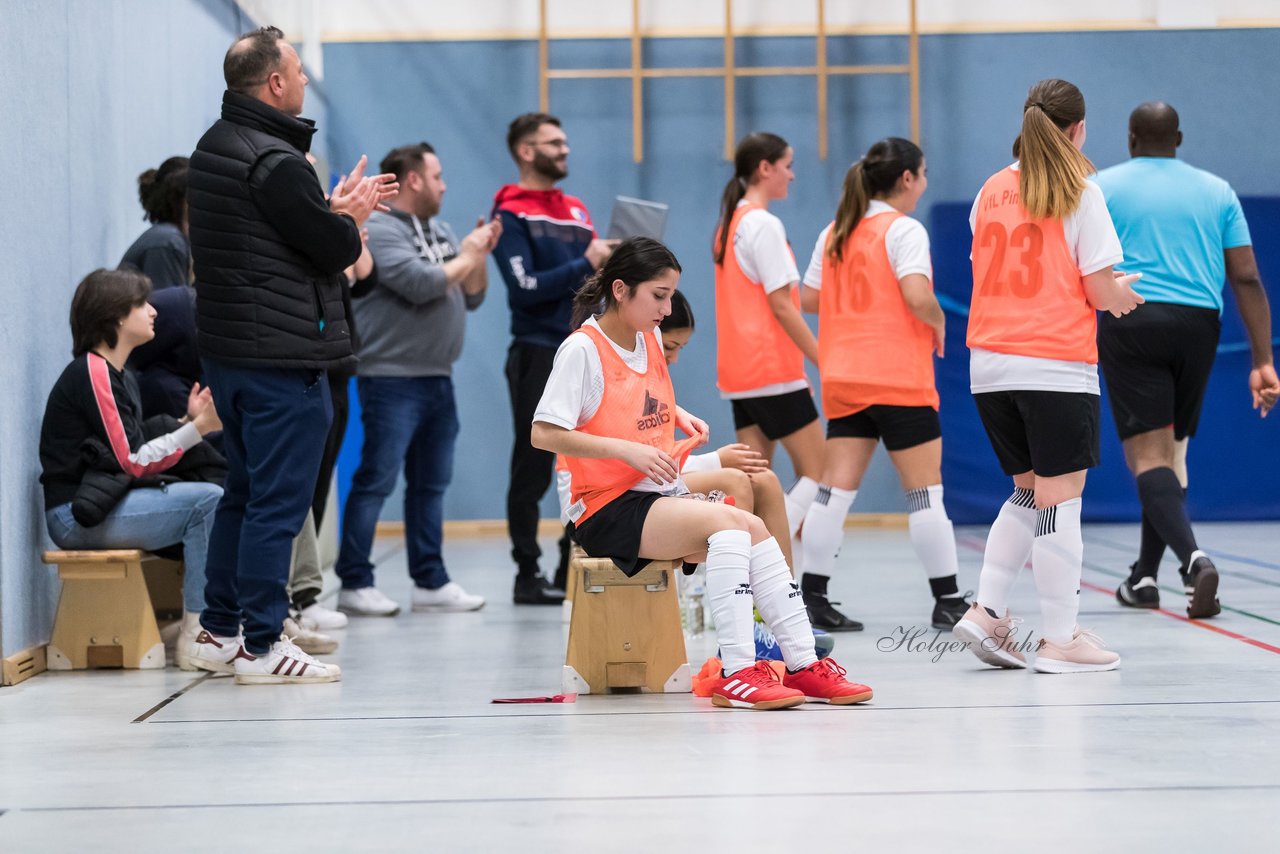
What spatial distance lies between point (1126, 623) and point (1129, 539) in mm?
3040

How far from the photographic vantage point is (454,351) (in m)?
4.99

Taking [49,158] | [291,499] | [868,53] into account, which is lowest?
[291,499]

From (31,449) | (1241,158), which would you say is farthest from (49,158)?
(1241,158)

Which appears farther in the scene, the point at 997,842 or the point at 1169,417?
the point at 1169,417

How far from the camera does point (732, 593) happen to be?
2.96 m

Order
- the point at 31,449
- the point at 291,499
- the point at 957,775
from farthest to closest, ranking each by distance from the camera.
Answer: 1. the point at 31,449
2. the point at 291,499
3. the point at 957,775

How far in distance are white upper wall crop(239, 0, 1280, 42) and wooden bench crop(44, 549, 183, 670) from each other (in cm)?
495

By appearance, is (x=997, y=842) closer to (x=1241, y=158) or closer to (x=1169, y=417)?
(x=1169, y=417)

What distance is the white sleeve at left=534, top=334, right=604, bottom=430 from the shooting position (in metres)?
3.04

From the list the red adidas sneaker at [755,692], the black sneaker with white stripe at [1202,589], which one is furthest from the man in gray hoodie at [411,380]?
the black sneaker with white stripe at [1202,589]

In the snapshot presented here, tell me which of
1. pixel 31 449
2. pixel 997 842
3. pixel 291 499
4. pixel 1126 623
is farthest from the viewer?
pixel 1126 623

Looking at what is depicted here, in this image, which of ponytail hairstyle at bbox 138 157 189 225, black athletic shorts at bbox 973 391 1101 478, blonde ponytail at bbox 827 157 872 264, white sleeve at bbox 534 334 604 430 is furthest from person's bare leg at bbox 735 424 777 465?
ponytail hairstyle at bbox 138 157 189 225

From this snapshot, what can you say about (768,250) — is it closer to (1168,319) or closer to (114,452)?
(1168,319)

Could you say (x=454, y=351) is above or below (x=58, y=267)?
below
